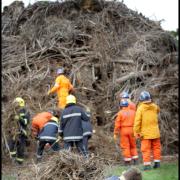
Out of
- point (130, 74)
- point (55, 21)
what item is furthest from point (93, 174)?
point (55, 21)

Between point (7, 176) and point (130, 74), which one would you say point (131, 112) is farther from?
point (130, 74)

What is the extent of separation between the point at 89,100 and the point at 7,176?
612 centimetres

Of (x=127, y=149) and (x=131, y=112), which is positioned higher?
(x=131, y=112)

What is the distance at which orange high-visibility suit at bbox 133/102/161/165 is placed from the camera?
408 inches

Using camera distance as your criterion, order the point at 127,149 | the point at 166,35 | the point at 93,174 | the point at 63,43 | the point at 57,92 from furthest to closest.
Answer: the point at 166,35 → the point at 63,43 → the point at 57,92 → the point at 127,149 → the point at 93,174

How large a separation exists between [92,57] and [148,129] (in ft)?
23.2

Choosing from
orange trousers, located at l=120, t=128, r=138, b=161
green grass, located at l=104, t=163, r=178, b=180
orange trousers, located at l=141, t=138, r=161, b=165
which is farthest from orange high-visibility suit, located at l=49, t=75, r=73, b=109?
orange trousers, located at l=141, t=138, r=161, b=165

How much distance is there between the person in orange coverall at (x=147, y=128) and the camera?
408 inches

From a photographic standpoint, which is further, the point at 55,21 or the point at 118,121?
the point at 55,21

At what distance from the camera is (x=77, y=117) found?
10.9 metres

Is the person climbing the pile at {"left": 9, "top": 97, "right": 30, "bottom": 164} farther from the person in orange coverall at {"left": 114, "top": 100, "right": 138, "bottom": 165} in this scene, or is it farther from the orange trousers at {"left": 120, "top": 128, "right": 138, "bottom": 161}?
the orange trousers at {"left": 120, "top": 128, "right": 138, "bottom": 161}

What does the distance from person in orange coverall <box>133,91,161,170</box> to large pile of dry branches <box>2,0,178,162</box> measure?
3.70 m

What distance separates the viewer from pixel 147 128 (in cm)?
1045

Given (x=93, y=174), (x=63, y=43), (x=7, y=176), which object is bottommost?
(x=7, y=176)
